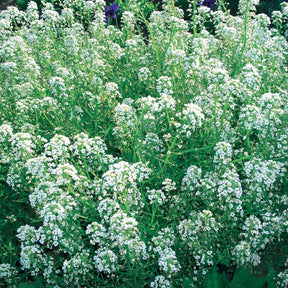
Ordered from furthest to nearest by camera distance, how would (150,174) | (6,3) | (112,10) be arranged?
1. (6,3)
2. (112,10)
3. (150,174)

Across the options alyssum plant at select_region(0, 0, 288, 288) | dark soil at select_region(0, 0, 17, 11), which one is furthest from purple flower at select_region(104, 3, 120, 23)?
dark soil at select_region(0, 0, 17, 11)

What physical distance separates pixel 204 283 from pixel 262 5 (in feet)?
22.7

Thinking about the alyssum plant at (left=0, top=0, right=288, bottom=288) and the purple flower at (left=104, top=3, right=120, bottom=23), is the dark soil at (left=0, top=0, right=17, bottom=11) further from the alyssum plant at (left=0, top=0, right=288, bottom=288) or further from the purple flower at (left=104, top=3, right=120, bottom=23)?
the alyssum plant at (left=0, top=0, right=288, bottom=288)

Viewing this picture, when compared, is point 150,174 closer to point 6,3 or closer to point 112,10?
point 112,10

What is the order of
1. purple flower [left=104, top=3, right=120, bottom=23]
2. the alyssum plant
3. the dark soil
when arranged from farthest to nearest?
the dark soil, purple flower [left=104, top=3, right=120, bottom=23], the alyssum plant

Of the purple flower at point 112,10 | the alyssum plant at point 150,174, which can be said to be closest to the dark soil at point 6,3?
the purple flower at point 112,10

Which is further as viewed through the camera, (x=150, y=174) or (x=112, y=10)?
(x=112, y=10)

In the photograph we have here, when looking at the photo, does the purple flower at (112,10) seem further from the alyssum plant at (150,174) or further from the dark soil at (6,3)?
the dark soil at (6,3)

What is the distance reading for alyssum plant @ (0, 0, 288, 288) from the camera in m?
3.07

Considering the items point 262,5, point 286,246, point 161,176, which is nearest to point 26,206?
point 161,176

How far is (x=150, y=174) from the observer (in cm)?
366

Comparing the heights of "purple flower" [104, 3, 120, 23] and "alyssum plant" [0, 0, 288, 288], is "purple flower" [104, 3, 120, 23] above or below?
above

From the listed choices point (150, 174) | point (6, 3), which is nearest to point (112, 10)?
point (6, 3)

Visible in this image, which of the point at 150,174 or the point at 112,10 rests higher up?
the point at 112,10
